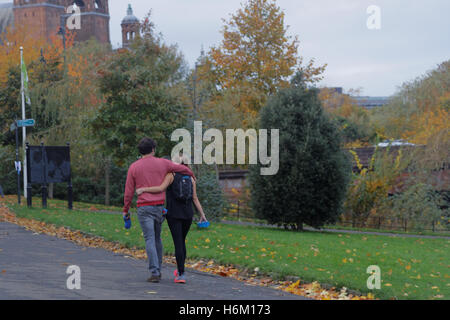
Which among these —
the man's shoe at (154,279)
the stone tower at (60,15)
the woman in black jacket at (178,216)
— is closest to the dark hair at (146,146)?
the woman in black jacket at (178,216)

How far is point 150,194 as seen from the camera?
921cm

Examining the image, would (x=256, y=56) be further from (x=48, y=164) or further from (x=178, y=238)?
(x=178, y=238)

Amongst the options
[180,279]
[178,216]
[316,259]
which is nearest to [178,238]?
[178,216]

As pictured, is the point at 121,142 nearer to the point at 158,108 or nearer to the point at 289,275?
the point at 158,108

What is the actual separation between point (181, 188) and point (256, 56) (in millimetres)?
32671

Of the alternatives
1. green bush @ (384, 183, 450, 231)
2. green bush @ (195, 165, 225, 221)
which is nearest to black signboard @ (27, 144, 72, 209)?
green bush @ (195, 165, 225, 221)

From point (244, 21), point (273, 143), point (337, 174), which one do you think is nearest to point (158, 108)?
point (273, 143)

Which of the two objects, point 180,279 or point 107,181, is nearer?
point 180,279

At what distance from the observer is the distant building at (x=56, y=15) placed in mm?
107562

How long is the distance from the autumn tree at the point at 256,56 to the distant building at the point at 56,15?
68.4 meters

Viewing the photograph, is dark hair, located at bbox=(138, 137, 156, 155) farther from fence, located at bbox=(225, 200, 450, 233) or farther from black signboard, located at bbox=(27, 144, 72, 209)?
fence, located at bbox=(225, 200, 450, 233)

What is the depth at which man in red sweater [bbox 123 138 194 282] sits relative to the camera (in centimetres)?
920

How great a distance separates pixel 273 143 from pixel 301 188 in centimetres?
177

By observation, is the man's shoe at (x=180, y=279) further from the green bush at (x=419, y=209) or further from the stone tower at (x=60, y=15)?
the stone tower at (x=60, y=15)
